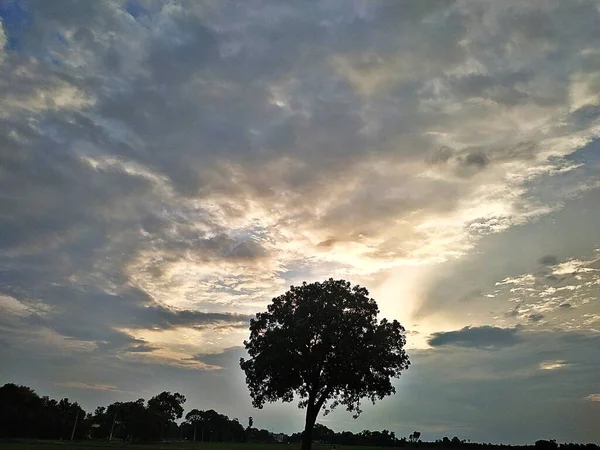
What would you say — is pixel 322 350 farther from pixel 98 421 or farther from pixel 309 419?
pixel 98 421

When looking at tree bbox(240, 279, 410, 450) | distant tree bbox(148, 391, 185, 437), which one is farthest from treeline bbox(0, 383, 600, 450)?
tree bbox(240, 279, 410, 450)

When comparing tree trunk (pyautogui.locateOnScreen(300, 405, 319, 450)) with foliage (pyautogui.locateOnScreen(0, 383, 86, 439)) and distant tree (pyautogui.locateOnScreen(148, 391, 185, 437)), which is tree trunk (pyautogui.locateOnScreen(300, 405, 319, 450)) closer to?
foliage (pyautogui.locateOnScreen(0, 383, 86, 439))

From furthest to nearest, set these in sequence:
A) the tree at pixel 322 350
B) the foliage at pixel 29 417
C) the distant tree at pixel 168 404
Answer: the distant tree at pixel 168 404 < the foliage at pixel 29 417 < the tree at pixel 322 350

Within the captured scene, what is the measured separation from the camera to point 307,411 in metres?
45.3

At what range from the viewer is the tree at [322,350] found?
4253cm

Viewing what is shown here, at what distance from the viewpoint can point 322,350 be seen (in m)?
42.6

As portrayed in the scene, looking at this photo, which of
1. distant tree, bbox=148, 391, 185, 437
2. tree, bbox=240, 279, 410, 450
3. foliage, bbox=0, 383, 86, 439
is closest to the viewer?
tree, bbox=240, 279, 410, 450

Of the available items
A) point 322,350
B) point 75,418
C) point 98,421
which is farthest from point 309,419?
point 98,421

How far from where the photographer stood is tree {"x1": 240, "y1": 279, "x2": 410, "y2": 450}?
140ft

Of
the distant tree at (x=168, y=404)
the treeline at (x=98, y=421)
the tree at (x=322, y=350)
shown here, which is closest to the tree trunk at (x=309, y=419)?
the tree at (x=322, y=350)

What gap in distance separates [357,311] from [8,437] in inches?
3862

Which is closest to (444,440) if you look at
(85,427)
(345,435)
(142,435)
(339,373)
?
(345,435)

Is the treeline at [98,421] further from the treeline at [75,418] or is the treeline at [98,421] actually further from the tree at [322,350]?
the tree at [322,350]

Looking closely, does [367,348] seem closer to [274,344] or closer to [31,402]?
[274,344]
